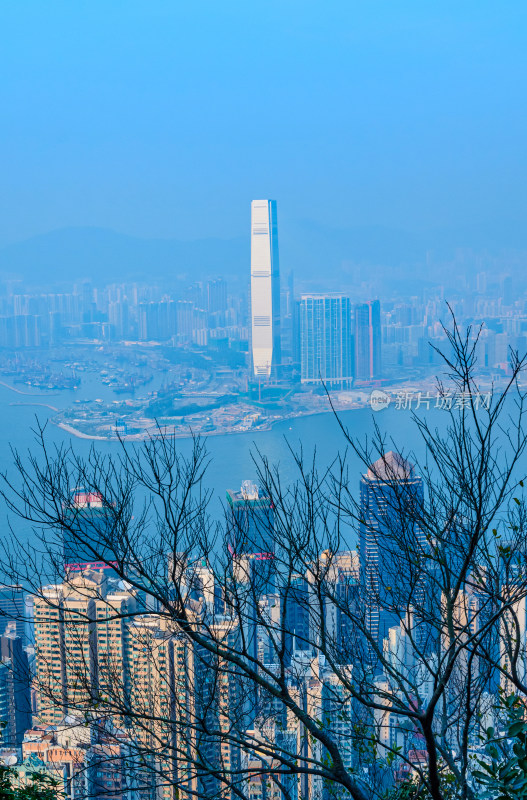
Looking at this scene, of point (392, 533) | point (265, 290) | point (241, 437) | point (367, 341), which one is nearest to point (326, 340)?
point (367, 341)

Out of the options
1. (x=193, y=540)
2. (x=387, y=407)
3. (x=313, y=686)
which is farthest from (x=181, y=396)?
(x=193, y=540)

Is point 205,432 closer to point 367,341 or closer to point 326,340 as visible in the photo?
point 326,340

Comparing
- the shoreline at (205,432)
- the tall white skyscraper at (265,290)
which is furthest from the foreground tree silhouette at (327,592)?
the tall white skyscraper at (265,290)

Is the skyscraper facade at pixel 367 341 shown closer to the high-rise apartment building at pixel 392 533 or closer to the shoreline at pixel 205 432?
the shoreline at pixel 205 432

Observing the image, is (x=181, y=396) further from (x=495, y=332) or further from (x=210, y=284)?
(x=495, y=332)

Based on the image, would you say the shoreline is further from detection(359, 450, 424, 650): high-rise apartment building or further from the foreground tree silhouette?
the foreground tree silhouette

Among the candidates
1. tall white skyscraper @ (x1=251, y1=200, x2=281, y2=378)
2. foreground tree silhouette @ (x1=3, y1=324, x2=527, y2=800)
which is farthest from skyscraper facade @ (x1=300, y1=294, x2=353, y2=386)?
foreground tree silhouette @ (x1=3, y1=324, x2=527, y2=800)
